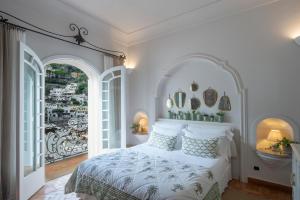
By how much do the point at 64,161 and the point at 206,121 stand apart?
11.8ft

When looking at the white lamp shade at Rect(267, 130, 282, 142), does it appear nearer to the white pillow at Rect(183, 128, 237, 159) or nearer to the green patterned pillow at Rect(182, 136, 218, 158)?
the white pillow at Rect(183, 128, 237, 159)

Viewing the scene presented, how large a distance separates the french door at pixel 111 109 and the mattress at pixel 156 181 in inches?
50.3

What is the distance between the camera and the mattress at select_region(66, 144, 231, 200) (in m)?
1.73

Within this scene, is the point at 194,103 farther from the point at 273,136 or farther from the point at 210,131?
the point at 273,136

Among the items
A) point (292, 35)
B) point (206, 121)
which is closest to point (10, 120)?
point (206, 121)

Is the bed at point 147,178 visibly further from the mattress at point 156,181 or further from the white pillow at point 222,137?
the white pillow at point 222,137

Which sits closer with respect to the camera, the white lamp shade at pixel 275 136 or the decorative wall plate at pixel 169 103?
the white lamp shade at pixel 275 136

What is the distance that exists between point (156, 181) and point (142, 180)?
16 cm

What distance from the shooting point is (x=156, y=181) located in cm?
186

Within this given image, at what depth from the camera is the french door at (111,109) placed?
3975mm

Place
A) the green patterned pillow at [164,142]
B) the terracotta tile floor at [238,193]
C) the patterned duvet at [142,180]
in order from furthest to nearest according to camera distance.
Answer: the green patterned pillow at [164,142] < the terracotta tile floor at [238,193] < the patterned duvet at [142,180]

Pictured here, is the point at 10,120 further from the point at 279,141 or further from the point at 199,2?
the point at 279,141

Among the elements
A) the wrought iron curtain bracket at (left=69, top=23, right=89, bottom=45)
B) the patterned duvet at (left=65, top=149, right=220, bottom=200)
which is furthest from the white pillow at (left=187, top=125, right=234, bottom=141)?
the wrought iron curtain bracket at (left=69, top=23, right=89, bottom=45)

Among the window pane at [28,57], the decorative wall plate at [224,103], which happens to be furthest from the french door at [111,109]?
the decorative wall plate at [224,103]
